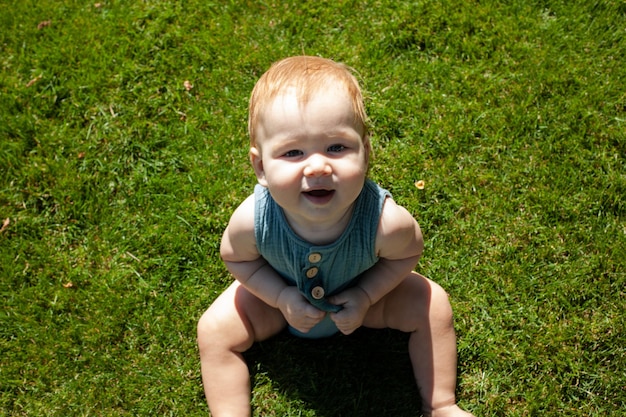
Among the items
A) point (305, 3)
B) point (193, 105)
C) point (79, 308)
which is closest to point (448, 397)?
point (79, 308)

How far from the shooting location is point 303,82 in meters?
2.60

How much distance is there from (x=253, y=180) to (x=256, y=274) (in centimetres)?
94

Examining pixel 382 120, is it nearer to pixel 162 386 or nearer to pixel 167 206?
pixel 167 206

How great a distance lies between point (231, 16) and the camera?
14.9ft

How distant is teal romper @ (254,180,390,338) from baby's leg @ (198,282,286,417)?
1.31 feet

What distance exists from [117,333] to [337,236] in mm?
1361

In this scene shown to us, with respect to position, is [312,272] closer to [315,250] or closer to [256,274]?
[315,250]

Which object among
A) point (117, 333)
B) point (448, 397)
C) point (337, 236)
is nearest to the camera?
point (337, 236)

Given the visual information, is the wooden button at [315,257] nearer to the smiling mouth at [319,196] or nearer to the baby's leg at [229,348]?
the smiling mouth at [319,196]

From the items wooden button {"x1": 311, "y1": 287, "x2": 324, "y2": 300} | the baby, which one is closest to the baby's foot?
the baby

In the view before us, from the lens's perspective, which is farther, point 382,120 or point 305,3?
point 305,3

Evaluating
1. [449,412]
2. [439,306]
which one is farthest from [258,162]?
[449,412]

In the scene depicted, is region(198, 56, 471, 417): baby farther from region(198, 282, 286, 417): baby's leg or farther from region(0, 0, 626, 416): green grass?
region(0, 0, 626, 416): green grass

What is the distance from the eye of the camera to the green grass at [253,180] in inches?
136
